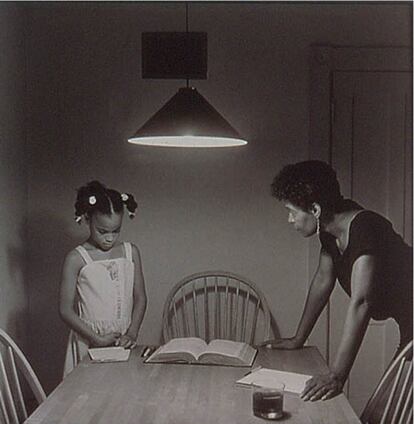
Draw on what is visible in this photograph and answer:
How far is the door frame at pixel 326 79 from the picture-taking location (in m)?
2.03

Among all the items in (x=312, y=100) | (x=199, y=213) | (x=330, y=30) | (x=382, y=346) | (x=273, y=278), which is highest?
(x=330, y=30)

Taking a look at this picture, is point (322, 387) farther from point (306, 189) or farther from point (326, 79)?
point (326, 79)

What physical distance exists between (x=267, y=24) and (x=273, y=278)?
0.84 meters

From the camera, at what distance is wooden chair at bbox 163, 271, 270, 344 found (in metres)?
2.42

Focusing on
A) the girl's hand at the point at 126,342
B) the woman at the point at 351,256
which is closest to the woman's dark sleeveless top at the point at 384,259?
the woman at the point at 351,256

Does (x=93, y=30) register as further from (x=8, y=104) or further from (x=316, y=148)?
(x=316, y=148)

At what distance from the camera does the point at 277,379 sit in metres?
1.67

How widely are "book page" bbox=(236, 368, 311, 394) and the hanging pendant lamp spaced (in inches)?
22.0

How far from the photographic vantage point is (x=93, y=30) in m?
2.22

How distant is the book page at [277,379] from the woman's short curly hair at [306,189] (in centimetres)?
43

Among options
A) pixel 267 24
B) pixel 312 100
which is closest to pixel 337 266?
pixel 312 100

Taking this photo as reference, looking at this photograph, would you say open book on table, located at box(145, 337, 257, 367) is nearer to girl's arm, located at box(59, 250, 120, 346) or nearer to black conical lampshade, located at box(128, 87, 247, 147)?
girl's arm, located at box(59, 250, 120, 346)

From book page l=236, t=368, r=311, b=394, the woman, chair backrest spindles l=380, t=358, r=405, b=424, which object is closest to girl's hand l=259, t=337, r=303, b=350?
the woman

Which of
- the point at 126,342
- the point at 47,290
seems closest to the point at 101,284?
the point at 126,342
